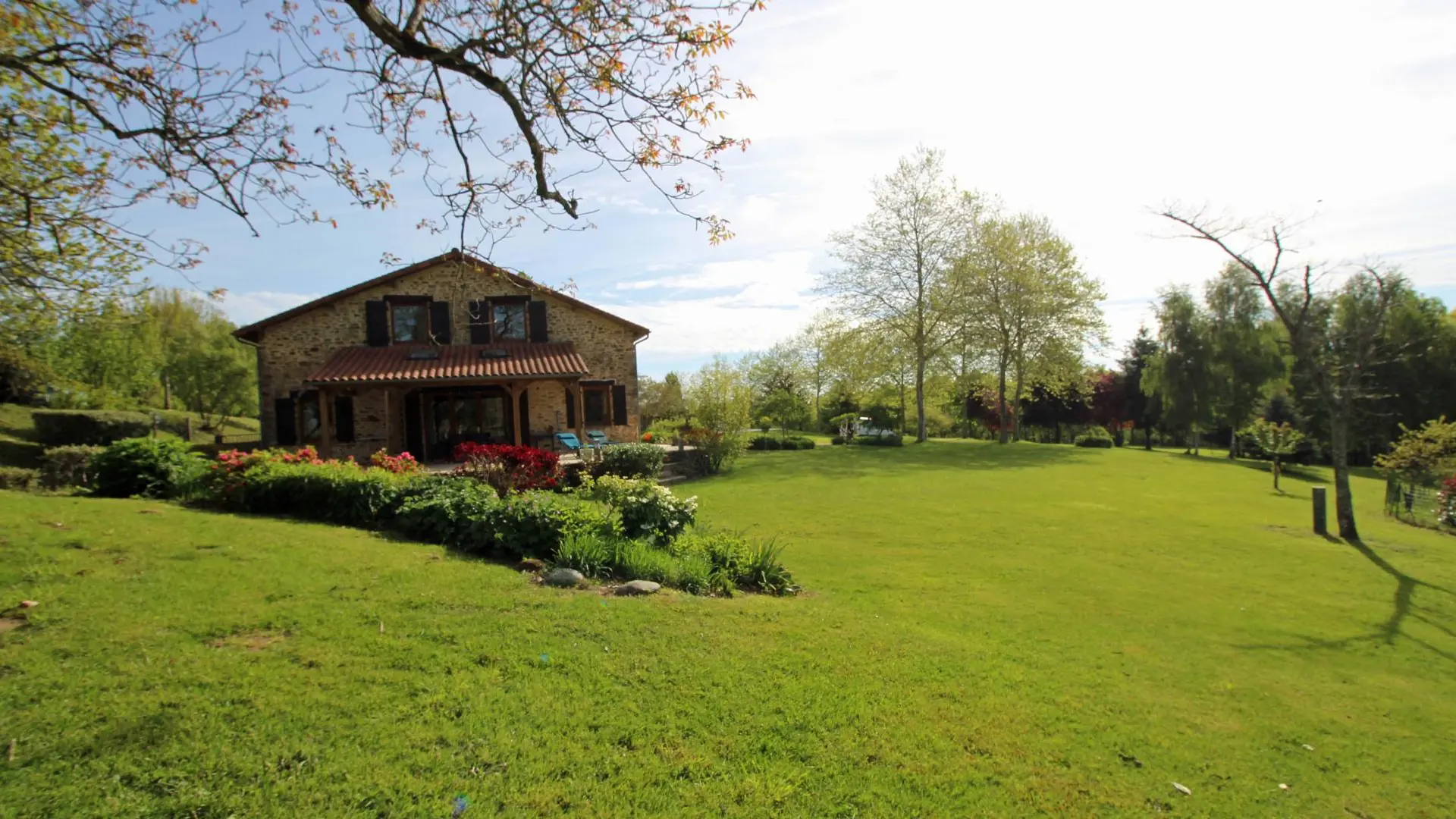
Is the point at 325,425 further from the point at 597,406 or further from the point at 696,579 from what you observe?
the point at 696,579

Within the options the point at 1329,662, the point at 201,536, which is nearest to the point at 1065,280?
the point at 1329,662

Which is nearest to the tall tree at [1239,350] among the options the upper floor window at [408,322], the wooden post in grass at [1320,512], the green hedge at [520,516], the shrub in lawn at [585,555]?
the wooden post in grass at [1320,512]

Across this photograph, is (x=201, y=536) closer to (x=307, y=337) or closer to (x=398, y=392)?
(x=398, y=392)

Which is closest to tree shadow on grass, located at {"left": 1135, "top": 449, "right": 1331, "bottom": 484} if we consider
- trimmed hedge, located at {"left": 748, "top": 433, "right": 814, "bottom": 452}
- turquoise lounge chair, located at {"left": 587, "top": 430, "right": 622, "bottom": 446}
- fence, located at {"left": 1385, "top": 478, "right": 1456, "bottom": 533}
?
fence, located at {"left": 1385, "top": 478, "right": 1456, "bottom": 533}

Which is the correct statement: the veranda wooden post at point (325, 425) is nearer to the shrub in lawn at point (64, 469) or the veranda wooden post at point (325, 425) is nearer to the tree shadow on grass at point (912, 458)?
the shrub in lawn at point (64, 469)

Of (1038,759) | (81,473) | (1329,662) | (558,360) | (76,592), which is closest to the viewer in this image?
(1038,759)

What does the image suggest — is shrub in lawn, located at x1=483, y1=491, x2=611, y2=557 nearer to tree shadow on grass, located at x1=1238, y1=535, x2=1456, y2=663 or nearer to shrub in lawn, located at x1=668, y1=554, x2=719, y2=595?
shrub in lawn, located at x1=668, y1=554, x2=719, y2=595

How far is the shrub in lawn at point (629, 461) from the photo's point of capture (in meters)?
16.0

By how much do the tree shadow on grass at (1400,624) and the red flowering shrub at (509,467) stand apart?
9.73 meters

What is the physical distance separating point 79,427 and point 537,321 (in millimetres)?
14512

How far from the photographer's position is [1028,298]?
3120 cm

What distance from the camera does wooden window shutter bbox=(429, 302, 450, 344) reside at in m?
21.2

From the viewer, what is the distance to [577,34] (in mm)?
5773

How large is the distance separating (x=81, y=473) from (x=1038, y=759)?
14600 millimetres
